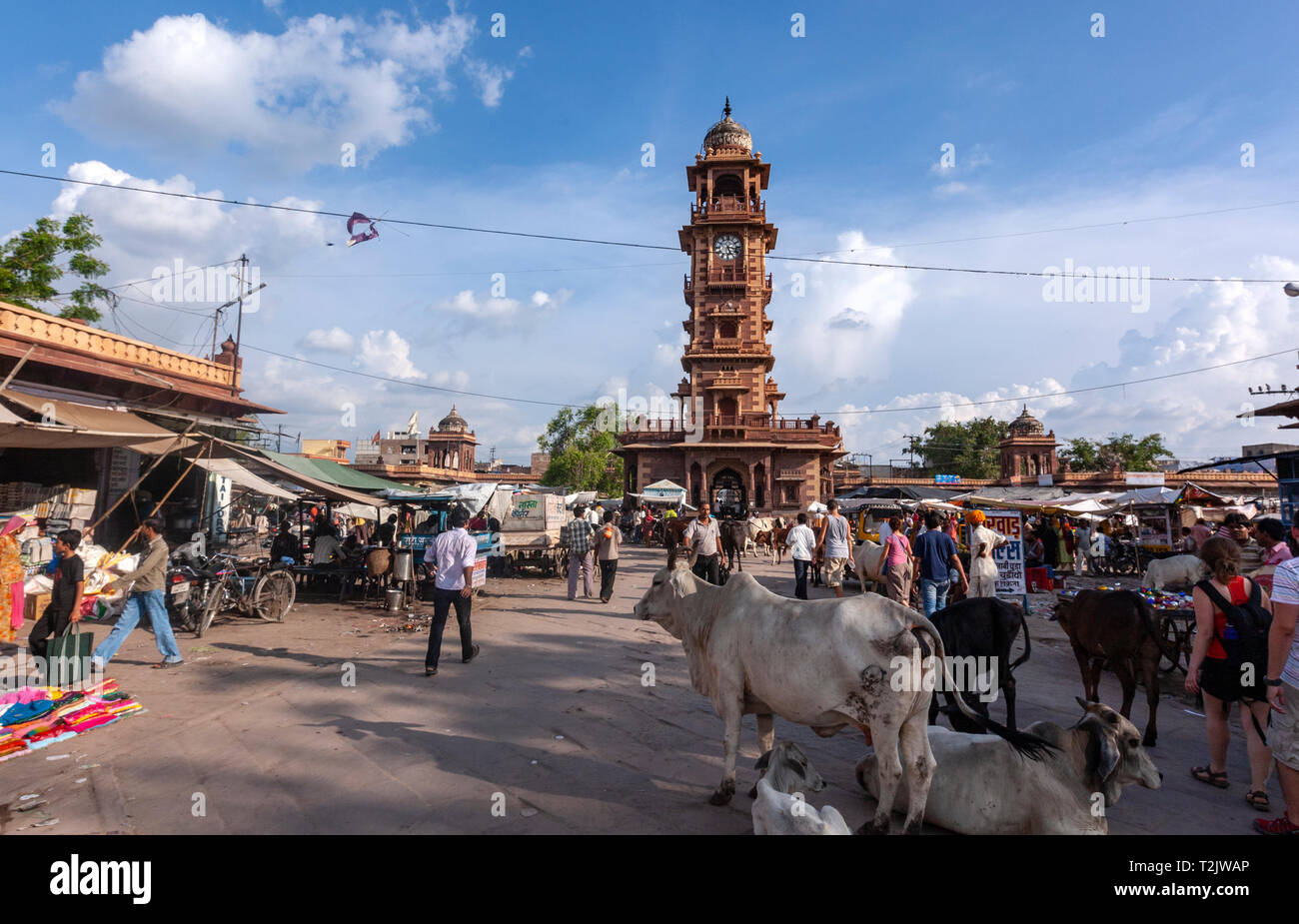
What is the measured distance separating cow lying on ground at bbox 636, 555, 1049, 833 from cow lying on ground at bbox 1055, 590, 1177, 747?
259 centimetres

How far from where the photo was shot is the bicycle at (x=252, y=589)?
30.0ft

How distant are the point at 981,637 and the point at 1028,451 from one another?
54.3 meters

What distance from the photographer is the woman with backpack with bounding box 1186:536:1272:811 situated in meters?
3.86

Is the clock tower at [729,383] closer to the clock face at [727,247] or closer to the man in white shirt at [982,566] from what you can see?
the clock face at [727,247]

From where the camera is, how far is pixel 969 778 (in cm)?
335

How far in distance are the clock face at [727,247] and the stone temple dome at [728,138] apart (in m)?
6.18

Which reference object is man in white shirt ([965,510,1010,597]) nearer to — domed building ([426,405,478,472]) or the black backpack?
the black backpack

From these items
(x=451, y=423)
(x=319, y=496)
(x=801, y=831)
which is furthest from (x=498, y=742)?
(x=451, y=423)

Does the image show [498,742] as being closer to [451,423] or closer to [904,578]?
[904,578]

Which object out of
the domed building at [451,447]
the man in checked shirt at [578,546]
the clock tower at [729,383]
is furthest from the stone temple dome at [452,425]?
the man in checked shirt at [578,546]

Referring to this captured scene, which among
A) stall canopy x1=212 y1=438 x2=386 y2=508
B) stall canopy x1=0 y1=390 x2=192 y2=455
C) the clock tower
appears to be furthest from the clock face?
stall canopy x1=0 y1=390 x2=192 y2=455

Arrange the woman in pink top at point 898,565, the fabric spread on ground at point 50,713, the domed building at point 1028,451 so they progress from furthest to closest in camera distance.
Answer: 1. the domed building at point 1028,451
2. the woman in pink top at point 898,565
3. the fabric spread on ground at point 50,713

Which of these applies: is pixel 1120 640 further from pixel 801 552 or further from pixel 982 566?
pixel 801 552
